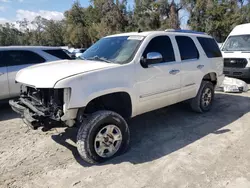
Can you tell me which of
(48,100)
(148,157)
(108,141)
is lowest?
(148,157)

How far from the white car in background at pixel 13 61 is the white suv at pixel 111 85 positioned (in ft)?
7.62

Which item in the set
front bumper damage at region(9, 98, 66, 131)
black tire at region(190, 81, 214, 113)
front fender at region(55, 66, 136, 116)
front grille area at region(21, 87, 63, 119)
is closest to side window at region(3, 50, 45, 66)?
front grille area at region(21, 87, 63, 119)

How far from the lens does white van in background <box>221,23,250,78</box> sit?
8977 mm

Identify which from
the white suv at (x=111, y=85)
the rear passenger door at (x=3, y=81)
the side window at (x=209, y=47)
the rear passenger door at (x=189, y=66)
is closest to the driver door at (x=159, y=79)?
the white suv at (x=111, y=85)

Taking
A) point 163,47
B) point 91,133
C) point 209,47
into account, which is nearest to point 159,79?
point 163,47

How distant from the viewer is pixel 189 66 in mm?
4941

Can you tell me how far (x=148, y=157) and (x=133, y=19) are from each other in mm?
34370

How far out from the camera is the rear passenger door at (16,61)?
6.17 m

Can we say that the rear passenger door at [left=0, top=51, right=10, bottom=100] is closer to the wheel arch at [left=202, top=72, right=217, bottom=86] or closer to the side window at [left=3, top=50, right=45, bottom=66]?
the side window at [left=3, top=50, right=45, bottom=66]

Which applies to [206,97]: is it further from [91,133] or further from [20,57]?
[20,57]

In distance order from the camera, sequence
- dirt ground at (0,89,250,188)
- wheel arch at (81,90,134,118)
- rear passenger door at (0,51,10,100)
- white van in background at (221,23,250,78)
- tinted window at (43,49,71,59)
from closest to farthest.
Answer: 1. dirt ground at (0,89,250,188)
2. wheel arch at (81,90,134,118)
3. rear passenger door at (0,51,10,100)
4. tinted window at (43,49,71,59)
5. white van in background at (221,23,250,78)

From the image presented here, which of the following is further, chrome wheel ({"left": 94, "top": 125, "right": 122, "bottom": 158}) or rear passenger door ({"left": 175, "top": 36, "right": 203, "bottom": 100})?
rear passenger door ({"left": 175, "top": 36, "right": 203, "bottom": 100})

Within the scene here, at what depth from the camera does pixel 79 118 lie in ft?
10.7

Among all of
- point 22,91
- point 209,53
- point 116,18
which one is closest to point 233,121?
point 209,53
